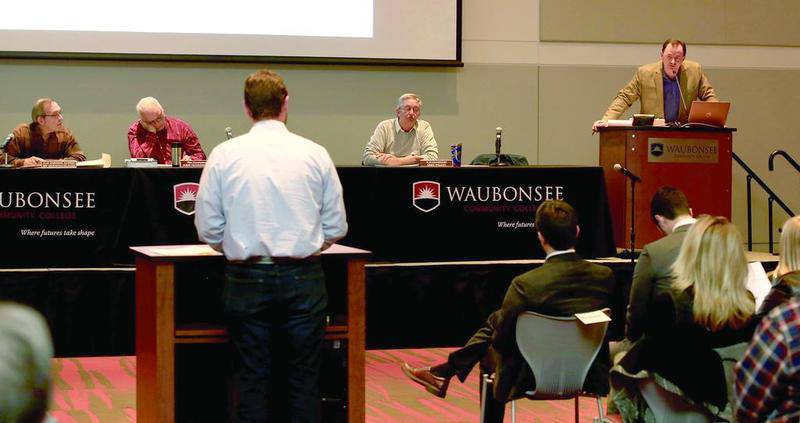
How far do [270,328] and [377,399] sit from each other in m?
1.92

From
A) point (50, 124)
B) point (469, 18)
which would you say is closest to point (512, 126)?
point (469, 18)

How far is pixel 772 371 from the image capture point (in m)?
2.36

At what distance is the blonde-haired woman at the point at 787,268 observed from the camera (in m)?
3.20

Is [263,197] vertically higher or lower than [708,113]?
lower

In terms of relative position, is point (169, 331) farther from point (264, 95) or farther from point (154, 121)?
point (154, 121)

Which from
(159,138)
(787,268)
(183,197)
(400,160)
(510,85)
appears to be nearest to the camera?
(787,268)

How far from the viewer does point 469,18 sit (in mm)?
9203

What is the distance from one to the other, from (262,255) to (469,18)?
623cm

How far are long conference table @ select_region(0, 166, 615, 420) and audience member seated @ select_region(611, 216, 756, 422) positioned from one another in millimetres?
2891

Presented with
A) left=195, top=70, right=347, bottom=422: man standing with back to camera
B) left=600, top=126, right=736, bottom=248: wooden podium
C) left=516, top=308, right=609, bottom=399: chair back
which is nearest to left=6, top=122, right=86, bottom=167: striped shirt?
left=600, top=126, right=736, bottom=248: wooden podium

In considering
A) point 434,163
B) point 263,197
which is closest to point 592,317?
point 263,197

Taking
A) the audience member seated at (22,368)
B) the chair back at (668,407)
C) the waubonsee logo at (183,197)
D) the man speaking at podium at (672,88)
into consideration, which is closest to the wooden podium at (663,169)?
the man speaking at podium at (672,88)

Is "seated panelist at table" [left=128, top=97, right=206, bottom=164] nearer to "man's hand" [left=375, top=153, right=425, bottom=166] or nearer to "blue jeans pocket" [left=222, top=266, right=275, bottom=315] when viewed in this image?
"man's hand" [left=375, top=153, right=425, bottom=166]

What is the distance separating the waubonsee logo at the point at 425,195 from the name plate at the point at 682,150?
167 centimetres
